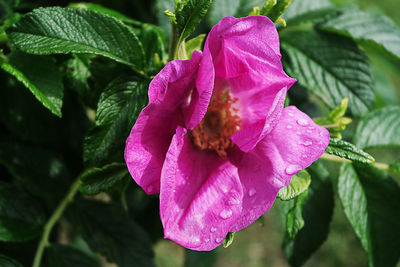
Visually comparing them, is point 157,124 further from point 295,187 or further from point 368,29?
point 368,29

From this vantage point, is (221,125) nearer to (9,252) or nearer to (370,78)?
(370,78)

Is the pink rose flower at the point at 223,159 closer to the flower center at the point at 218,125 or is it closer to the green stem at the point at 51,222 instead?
the flower center at the point at 218,125

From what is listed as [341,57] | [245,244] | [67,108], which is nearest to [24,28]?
[67,108]

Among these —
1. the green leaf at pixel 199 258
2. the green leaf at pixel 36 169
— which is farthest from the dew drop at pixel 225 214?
the green leaf at pixel 199 258

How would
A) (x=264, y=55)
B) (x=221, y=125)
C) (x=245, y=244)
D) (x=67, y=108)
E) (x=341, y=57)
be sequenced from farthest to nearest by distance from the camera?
(x=245, y=244) → (x=67, y=108) → (x=341, y=57) → (x=221, y=125) → (x=264, y=55)

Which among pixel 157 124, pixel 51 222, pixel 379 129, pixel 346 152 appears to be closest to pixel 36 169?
pixel 51 222

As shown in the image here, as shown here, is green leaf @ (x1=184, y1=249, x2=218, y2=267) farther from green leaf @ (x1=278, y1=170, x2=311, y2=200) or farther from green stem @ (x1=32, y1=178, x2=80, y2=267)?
green leaf @ (x1=278, y1=170, x2=311, y2=200)
